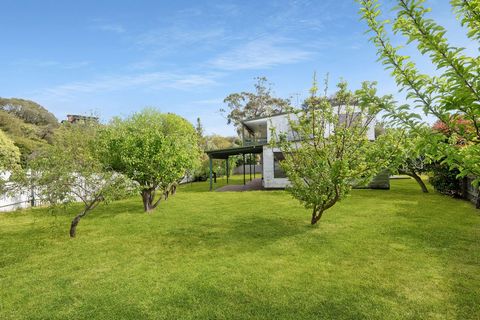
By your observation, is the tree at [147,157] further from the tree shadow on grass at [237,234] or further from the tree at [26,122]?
the tree at [26,122]

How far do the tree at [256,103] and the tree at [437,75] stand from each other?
44.0m

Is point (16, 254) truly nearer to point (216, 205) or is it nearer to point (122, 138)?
point (122, 138)

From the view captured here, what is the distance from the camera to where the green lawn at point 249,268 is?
13.6 feet

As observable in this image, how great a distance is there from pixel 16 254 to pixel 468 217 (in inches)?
591

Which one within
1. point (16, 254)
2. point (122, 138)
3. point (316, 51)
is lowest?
point (16, 254)

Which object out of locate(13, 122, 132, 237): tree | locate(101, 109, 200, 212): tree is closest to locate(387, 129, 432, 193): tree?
locate(13, 122, 132, 237): tree

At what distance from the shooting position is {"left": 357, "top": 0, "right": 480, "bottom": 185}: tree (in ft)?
8.04

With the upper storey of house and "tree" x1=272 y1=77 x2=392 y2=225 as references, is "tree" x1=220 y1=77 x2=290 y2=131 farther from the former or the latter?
"tree" x1=272 y1=77 x2=392 y2=225

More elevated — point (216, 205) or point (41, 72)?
point (41, 72)

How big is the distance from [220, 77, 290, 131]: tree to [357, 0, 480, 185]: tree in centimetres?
4397

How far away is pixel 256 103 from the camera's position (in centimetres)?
4909

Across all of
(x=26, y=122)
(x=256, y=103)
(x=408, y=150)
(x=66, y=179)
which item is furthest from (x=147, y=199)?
(x=26, y=122)

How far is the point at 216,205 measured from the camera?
13.7m

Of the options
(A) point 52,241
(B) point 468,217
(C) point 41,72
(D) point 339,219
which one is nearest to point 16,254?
(A) point 52,241
